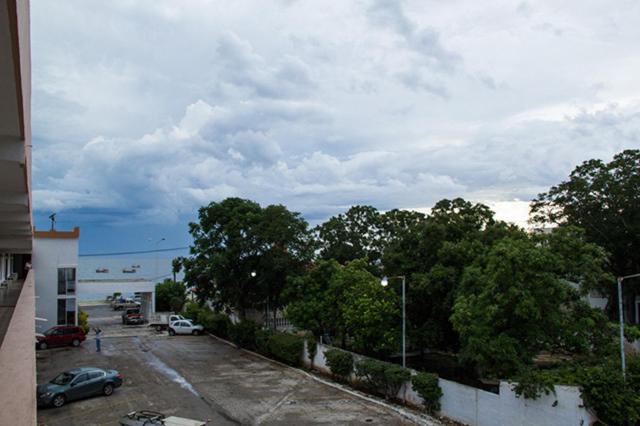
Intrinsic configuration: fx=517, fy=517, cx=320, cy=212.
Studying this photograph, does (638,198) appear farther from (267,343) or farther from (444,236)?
(267,343)

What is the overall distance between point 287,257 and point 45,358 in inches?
538

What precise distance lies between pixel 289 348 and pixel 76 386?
10628mm

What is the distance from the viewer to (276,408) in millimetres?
18406

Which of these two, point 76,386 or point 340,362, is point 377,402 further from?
point 76,386

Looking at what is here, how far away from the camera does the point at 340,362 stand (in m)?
22.6

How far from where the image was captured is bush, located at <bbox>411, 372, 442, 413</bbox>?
17.9 metres

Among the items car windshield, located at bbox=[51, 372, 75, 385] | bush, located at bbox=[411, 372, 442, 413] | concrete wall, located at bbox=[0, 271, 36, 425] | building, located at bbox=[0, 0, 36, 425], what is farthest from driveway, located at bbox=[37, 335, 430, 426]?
concrete wall, located at bbox=[0, 271, 36, 425]

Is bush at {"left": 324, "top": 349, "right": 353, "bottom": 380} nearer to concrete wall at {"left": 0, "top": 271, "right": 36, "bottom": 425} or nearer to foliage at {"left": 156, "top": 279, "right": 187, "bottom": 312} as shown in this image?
concrete wall at {"left": 0, "top": 271, "right": 36, "bottom": 425}

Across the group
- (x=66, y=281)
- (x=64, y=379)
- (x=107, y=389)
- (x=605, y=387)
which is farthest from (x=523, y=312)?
(x=66, y=281)

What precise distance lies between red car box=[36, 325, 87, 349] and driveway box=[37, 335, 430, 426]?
26.0 inches

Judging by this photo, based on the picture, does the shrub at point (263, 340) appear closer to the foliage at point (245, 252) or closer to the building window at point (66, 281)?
the foliage at point (245, 252)

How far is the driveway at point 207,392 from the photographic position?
56.5ft

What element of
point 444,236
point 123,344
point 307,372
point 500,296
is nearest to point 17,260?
point 123,344

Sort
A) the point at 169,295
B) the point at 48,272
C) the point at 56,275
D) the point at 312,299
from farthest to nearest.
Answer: the point at 169,295 < the point at 56,275 < the point at 48,272 < the point at 312,299
